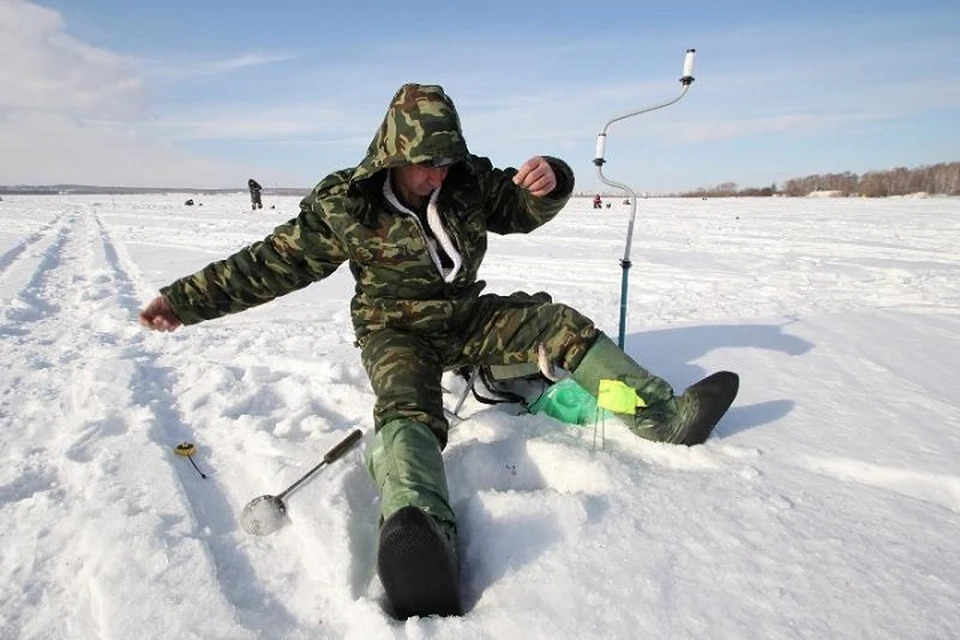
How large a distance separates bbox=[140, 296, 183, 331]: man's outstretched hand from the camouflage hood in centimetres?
95

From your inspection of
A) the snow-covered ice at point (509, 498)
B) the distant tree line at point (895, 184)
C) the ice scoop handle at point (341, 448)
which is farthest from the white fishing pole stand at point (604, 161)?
the distant tree line at point (895, 184)

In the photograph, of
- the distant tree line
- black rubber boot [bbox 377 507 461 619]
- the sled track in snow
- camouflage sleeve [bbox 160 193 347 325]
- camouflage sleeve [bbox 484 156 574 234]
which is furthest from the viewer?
the distant tree line

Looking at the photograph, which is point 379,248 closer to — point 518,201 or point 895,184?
point 518,201

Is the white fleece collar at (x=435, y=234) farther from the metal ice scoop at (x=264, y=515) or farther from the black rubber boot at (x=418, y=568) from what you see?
the black rubber boot at (x=418, y=568)

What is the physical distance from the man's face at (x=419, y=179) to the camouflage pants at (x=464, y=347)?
0.54 m

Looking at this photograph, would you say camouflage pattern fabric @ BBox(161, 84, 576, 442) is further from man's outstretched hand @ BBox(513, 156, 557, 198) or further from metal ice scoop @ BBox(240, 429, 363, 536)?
metal ice scoop @ BBox(240, 429, 363, 536)

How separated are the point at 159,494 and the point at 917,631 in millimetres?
2223

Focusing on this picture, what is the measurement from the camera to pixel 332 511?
1.77 metres

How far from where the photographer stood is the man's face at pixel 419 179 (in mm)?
2146

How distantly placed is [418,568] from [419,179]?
1441 mm

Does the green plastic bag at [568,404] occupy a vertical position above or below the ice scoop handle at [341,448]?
above

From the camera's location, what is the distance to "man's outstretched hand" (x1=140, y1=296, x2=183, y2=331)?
2230 millimetres

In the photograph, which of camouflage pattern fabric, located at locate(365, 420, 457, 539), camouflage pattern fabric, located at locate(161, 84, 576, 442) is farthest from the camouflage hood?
camouflage pattern fabric, located at locate(365, 420, 457, 539)

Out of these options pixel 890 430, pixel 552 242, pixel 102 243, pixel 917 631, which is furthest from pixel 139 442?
pixel 102 243
